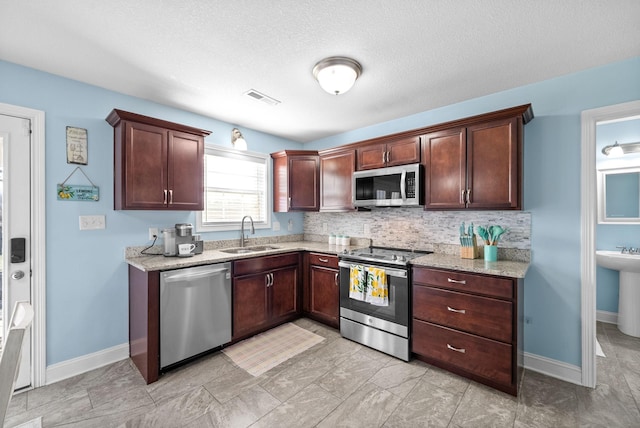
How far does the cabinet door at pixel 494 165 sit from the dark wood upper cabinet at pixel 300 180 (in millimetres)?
1920

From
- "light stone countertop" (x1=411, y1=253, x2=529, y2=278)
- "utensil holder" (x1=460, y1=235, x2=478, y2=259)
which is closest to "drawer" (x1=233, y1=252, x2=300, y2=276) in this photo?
"light stone countertop" (x1=411, y1=253, x2=529, y2=278)

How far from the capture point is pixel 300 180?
385cm

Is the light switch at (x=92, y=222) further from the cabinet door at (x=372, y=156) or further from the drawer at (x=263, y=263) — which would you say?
the cabinet door at (x=372, y=156)

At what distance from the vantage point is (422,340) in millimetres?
2484

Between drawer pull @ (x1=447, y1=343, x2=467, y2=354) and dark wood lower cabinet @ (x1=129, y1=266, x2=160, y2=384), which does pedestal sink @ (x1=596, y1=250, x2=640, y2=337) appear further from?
dark wood lower cabinet @ (x1=129, y1=266, x2=160, y2=384)

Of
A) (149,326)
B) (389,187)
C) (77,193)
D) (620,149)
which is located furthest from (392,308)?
(620,149)

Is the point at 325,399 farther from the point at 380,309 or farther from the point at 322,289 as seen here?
the point at 322,289

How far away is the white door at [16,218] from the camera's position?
209cm

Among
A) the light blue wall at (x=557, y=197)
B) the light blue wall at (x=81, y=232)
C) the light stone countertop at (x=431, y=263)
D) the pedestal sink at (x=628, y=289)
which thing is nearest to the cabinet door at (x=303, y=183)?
the light stone countertop at (x=431, y=263)

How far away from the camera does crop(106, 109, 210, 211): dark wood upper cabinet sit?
2434 millimetres

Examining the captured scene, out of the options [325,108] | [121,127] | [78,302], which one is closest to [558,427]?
[325,108]

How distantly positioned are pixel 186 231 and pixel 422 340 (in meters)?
2.46

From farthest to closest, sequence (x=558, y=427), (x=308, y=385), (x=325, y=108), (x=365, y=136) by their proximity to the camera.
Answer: (x=365, y=136) → (x=325, y=108) → (x=308, y=385) → (x=558, y=427)

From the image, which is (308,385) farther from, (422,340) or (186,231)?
Result: (186,231)
